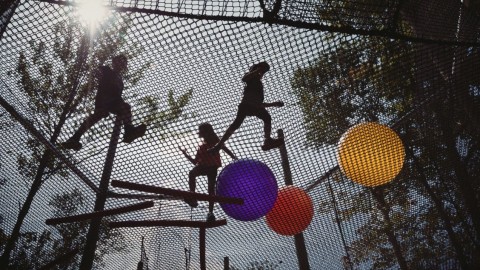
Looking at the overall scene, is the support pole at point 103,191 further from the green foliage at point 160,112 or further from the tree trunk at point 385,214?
the tree trunk at point 385,214

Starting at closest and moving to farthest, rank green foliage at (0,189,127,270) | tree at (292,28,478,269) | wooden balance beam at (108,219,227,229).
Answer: wooden balance beam at (108,219,227,229) < tree at (292,28,478,269) < green foliage at (0,189,127,270)

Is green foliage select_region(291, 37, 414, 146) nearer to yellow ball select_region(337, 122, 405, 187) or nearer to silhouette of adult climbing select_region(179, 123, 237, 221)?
yellow ball select_region(337, 122, 405, 187)

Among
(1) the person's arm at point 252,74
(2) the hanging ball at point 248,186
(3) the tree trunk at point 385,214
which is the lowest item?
(2) the hanging ball at point 248,186

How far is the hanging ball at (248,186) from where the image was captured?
3016 millimetres

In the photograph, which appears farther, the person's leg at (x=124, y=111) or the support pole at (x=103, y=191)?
the support pole at (x=103, y=191)

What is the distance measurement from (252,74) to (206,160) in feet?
3.48

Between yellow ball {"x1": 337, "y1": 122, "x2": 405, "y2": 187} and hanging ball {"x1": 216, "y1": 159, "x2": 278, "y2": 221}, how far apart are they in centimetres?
78

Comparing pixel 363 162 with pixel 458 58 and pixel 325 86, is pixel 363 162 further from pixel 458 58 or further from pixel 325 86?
pixel 458 58

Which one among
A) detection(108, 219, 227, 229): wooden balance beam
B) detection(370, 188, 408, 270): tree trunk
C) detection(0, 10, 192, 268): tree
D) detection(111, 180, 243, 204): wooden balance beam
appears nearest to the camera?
detection(111, 180, 243, 204): wooden balance beam

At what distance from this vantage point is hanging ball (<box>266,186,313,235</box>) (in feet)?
11.7

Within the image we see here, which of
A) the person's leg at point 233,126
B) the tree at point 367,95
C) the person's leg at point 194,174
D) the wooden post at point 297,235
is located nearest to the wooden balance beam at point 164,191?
the person's leg at point 233,126

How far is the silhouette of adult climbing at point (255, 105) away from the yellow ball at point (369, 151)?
2.16 feet

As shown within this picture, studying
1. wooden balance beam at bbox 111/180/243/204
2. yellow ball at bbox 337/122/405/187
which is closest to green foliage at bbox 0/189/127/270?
wooden balance beam at bbox 111/180/243/204

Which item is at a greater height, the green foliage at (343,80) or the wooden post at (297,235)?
the green foliage at (343,80)
